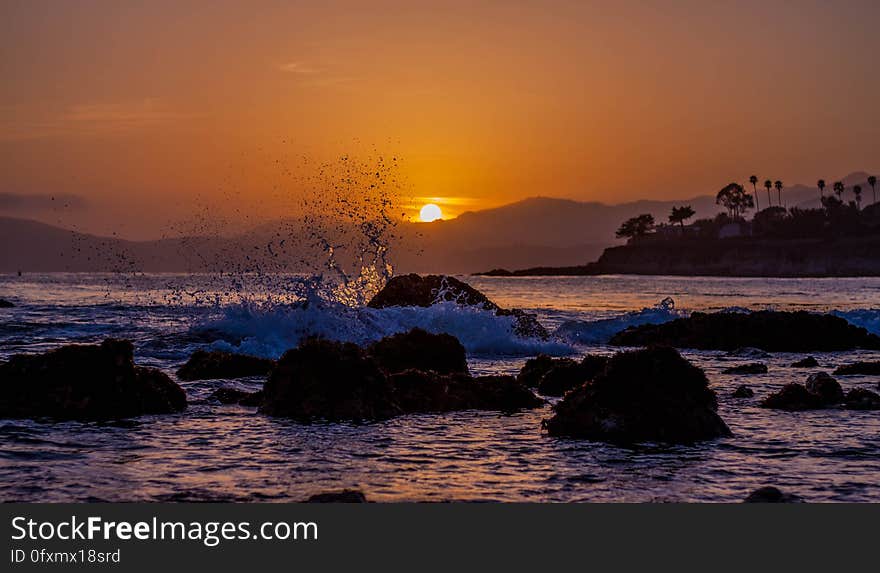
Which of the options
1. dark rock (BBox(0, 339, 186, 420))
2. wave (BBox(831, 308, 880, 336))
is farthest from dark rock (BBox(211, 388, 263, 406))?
wave (BBox(831, 308, 880, 336))

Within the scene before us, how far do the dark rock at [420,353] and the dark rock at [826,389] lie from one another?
5933 mm

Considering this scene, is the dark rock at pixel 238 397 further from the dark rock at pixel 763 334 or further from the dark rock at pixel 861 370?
the dark rock at pixel 763 334

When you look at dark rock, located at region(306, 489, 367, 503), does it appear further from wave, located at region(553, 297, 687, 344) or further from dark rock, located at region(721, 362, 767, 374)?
wave, located at region(553, 297, 687, 344)

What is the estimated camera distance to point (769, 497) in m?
7.81

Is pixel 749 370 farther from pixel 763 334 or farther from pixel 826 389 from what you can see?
pixel 763 334

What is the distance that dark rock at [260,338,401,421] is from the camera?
12523 millimetres

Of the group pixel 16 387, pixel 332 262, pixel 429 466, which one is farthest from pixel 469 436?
pixel 332 262

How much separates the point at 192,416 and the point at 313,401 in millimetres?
1632

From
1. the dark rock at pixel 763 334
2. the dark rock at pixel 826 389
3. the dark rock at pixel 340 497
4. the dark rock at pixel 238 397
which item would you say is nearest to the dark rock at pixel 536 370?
the dark rock at pixel 826 389

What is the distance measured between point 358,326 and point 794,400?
48.8ft

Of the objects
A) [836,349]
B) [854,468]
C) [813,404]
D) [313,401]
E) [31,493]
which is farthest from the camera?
[836,349]

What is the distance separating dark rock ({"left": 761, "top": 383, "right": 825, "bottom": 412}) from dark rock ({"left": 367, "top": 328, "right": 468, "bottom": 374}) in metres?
5.48

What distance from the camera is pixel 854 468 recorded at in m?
9.44

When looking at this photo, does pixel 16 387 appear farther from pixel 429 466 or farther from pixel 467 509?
pixel 467 509
